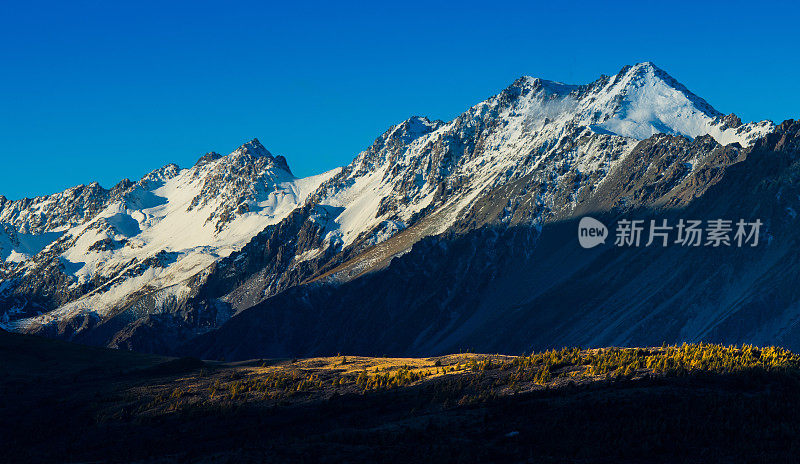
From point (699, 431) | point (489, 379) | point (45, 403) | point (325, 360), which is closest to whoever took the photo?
point (699, 431)

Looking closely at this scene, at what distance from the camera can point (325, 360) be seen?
101688mm

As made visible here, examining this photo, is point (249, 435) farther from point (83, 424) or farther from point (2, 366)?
point (2, 366)

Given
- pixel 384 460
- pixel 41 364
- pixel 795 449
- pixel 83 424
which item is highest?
pixel 41 364

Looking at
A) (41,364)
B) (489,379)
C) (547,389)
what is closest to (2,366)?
(41,364)

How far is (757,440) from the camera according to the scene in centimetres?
4956

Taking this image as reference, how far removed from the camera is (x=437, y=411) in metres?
62.1

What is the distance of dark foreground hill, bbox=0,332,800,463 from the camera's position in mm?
50188

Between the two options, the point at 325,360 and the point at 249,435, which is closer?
the point at 249,435

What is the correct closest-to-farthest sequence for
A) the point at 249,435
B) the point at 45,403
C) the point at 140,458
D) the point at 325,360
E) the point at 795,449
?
the point at 795,449 → the point at 140,458 → the point at 249,435 → the point at 45,403 → the point at 325,360

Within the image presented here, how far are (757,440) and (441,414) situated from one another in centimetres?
1978

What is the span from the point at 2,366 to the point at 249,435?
52910 mm

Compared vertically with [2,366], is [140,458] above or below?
below

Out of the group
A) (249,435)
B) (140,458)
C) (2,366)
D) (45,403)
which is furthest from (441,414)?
(2,366)

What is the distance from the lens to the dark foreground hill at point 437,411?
50.2 metres
